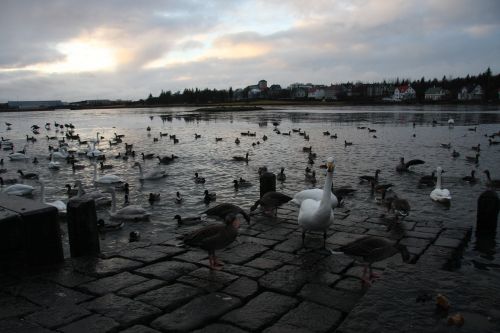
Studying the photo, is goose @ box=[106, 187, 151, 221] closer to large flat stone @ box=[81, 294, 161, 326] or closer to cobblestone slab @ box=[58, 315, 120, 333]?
large flat stone @ box=[81, 294, 161, 326]

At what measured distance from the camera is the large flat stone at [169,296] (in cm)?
507

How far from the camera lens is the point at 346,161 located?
2211 cm

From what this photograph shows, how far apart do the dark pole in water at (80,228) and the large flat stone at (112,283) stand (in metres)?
1.17

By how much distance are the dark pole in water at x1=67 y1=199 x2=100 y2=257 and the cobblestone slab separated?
2.36 meters

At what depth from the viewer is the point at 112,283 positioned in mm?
5652

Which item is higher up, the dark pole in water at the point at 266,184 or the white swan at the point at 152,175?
the dark pole in water at the point at 266,184

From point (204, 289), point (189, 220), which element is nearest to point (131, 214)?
point (189, 220)

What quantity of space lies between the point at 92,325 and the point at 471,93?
509 ft

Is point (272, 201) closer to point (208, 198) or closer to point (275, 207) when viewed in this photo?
point (275, 207)

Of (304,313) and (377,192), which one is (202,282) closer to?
(304,313)

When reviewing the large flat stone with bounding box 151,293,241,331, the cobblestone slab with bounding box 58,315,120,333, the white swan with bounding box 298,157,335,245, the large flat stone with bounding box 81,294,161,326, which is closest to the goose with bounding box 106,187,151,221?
the white swan with bounding box 298,157,335,245

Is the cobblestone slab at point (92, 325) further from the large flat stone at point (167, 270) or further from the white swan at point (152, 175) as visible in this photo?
the white swan at point (152, 175)

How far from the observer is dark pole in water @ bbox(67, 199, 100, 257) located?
A: 6.77 m

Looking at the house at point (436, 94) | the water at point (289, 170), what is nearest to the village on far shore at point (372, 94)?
the house at point (436, 94)
